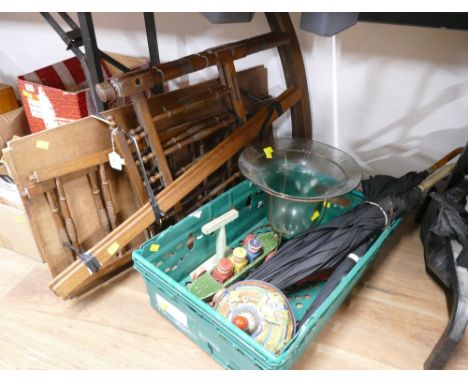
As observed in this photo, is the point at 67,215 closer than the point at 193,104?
Yes

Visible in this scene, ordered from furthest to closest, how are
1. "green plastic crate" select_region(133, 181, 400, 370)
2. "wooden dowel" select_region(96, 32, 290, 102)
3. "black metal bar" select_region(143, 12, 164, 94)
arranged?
"black metal bar" select_region(143, 12, 164, 94) → "wooden dowel" select_region(96, 32, 290, 102) → "green plastic crate" select_region(133, 181, 400, 370)

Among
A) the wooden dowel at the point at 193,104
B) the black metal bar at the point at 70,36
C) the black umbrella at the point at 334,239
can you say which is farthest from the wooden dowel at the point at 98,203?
the black umbrella at the point at 334,239

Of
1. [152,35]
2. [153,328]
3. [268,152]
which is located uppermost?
[152,35]

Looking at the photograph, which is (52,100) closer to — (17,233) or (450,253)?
(17,233)

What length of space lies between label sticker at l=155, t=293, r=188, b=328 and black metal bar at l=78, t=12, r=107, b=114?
1.82ft

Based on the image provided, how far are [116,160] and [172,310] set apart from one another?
1.41 feet

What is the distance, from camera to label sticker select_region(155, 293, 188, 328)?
0.97m

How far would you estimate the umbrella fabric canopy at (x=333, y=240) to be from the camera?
1.04 meters

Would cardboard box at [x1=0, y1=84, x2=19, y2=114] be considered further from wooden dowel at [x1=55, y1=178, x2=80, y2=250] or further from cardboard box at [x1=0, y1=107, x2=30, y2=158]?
wooden dowel at [x1=55, y1=178, x2=80, y2=250]

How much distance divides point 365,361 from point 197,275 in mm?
517

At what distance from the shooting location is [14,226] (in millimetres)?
1217

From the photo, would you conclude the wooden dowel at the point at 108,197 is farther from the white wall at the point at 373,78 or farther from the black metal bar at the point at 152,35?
the white wall at the point at 373,78

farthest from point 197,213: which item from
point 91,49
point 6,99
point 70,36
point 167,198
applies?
point 6,99

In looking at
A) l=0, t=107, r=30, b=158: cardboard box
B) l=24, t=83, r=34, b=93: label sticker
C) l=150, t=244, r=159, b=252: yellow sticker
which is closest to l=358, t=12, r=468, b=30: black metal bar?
l=150, t=244, r=159, b=252: yellow sticker
